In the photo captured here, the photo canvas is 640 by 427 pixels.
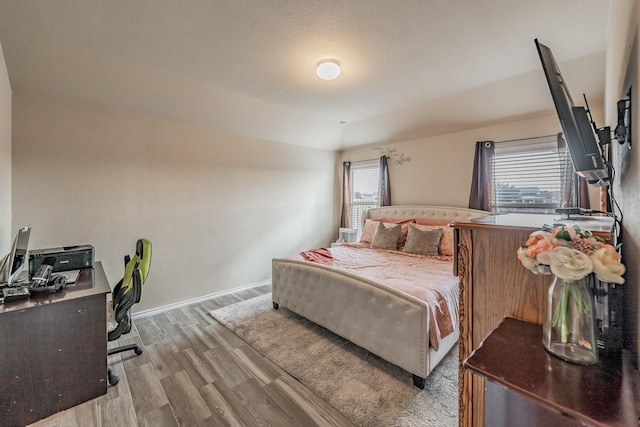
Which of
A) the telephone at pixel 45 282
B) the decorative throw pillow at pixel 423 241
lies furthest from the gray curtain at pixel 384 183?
the telephone at pixel 45 282

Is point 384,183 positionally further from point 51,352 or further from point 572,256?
point 51,352

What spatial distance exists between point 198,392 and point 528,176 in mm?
4238

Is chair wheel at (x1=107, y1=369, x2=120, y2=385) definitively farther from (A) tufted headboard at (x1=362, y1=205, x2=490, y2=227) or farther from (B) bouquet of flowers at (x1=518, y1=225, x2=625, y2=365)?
(A) tufted headboard at (x1=362, y1=205, x2=490, y2=227)

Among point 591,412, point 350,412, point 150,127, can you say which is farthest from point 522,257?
point 150,127

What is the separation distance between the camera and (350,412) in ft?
5.74

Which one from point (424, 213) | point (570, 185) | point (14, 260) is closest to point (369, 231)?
point (424, 213)

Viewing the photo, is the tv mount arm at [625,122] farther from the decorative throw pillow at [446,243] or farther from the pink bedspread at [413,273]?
the decorative throw pillow at [446,243]

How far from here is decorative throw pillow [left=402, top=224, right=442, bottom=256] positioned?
3447mm

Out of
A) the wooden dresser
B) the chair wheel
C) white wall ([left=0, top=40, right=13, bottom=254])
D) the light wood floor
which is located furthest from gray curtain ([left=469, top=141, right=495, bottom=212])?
white wall ([left=0, top=40, right=13, bottom=254])

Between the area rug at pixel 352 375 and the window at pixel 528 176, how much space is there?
2.18 m

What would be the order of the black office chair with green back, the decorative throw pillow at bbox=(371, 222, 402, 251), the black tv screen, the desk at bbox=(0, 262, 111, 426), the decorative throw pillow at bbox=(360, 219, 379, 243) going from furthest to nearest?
the decorative throw pillow at bbox=(360, 219, 379, 243), the decorative throw pillow at bbox=(371, 222, 402, 251), the black office chair with green back, the desk at bbox=(0, 262, 111, 426), the black tv screen

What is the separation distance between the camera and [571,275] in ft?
2.44

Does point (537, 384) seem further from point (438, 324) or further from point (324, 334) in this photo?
point (324, 334)

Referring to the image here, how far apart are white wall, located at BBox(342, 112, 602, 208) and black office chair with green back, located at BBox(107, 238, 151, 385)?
383 cm
